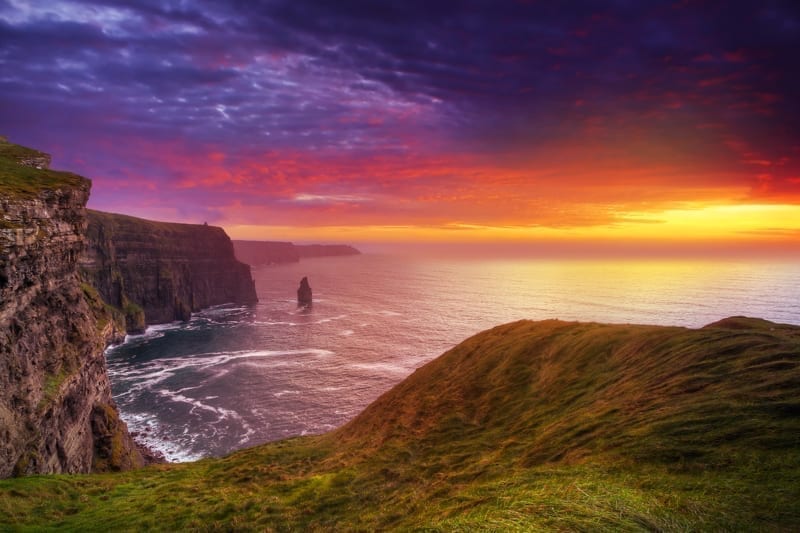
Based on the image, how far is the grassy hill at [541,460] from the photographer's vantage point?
11.3 m

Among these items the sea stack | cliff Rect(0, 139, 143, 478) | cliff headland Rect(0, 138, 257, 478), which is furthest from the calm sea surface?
cliff Rect(0, 139, 143, 478)

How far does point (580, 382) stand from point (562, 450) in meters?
10.2

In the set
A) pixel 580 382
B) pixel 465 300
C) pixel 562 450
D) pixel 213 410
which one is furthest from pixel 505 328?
pixel 465 300

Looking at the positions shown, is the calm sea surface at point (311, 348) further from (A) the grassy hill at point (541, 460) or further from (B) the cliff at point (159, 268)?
(A) the grassy hill at point (541, 460)

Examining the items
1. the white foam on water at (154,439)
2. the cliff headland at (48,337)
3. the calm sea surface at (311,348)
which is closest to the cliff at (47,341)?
the cliff headland at (48,337)

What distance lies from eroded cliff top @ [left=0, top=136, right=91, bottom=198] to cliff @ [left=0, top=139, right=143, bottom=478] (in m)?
0.11

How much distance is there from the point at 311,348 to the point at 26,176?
74678mm

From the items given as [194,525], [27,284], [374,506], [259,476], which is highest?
[27,284]

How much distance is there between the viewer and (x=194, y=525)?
18.7m

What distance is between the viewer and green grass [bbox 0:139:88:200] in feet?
103

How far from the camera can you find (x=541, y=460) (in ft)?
55.0

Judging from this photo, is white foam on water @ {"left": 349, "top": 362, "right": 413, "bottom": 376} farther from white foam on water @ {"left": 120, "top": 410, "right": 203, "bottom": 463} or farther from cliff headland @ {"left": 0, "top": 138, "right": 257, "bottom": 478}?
cliff headland @ {"left": 0, "top": 138, "right": 257, "bottom": 478}

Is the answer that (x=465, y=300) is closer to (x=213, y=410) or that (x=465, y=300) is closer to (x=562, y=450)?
(x=213, y=410)

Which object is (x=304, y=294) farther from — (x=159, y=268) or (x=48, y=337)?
(x=48, y=337)
